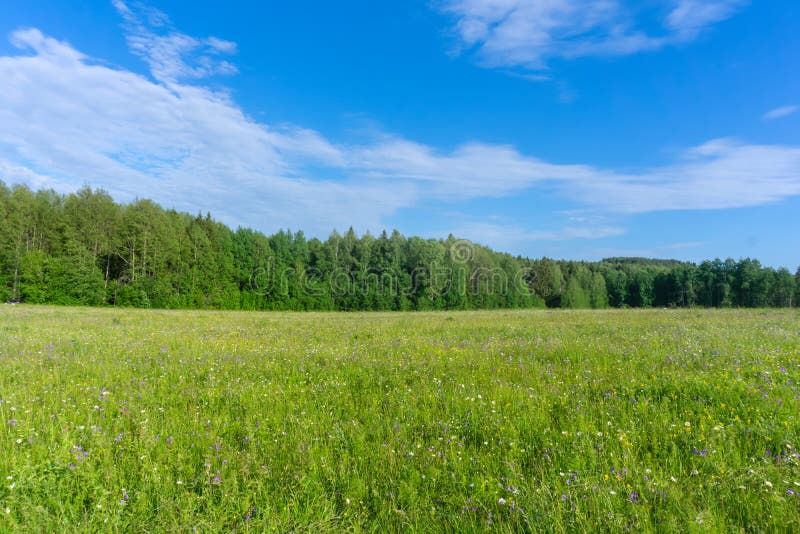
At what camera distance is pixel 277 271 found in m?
60.5

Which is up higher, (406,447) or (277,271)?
(277,271)

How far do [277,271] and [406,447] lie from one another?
60.4 m

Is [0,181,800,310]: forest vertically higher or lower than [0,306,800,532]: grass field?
higher

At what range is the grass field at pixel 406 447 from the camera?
2.91 metres

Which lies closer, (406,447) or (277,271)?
(406,447)

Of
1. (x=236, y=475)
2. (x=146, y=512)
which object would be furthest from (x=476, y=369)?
(x=146, y=512)

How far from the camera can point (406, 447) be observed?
4.00m

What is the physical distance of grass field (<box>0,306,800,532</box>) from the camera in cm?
291

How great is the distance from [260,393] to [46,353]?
7.37 m

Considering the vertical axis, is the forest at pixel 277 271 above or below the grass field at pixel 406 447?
above

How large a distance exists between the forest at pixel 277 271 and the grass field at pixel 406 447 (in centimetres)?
4942

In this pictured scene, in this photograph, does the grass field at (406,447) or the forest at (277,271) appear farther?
A: the forest at (277,271)

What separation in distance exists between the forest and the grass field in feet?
162

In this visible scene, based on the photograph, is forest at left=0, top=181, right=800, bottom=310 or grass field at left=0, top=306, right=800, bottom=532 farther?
forest at left=0, top=181, right=800, bottom=310
